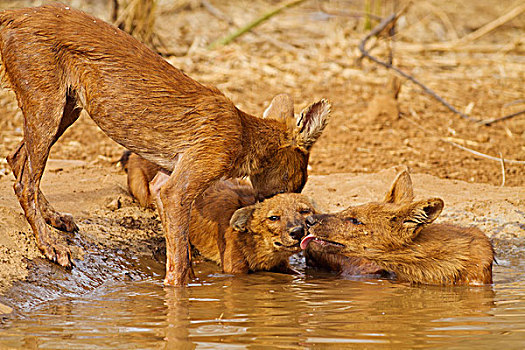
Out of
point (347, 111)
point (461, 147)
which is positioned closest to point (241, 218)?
point (461, 147)

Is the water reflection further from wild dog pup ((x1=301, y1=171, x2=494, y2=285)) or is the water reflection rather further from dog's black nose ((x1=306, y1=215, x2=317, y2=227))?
dog's black nose ((x1=306, y1=215, x2=317, y2=227))

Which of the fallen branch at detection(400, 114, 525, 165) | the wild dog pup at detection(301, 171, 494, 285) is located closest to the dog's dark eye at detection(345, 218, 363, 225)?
the wild dog pup at detection(301, 171, 494, 285)

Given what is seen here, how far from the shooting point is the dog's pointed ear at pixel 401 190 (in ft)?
20.2

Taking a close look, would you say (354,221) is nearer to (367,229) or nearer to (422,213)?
(367,229)

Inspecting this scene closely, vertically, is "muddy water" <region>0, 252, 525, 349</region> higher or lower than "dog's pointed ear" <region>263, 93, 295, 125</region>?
lower

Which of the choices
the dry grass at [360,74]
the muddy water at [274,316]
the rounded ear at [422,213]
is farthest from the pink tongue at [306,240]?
the dry grass at [360,74]

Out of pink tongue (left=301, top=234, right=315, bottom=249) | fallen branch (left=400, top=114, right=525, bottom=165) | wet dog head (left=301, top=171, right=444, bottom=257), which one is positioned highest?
fallen branch (left=400, top=114, right=525, bottom=165)

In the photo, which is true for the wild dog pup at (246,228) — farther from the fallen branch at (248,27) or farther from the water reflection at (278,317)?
the fallen branch at (248,27)

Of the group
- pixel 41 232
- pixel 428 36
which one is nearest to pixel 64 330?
pixel 41 232

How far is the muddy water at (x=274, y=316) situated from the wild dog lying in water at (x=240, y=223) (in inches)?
12.3

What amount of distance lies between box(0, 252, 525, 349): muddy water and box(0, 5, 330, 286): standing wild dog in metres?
0.51

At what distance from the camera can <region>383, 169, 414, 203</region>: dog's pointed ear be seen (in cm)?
616

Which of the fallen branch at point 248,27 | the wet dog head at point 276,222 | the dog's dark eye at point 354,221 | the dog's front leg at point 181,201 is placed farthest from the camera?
the fallen branch at point 248,27

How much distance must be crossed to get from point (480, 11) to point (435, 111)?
852 cm
